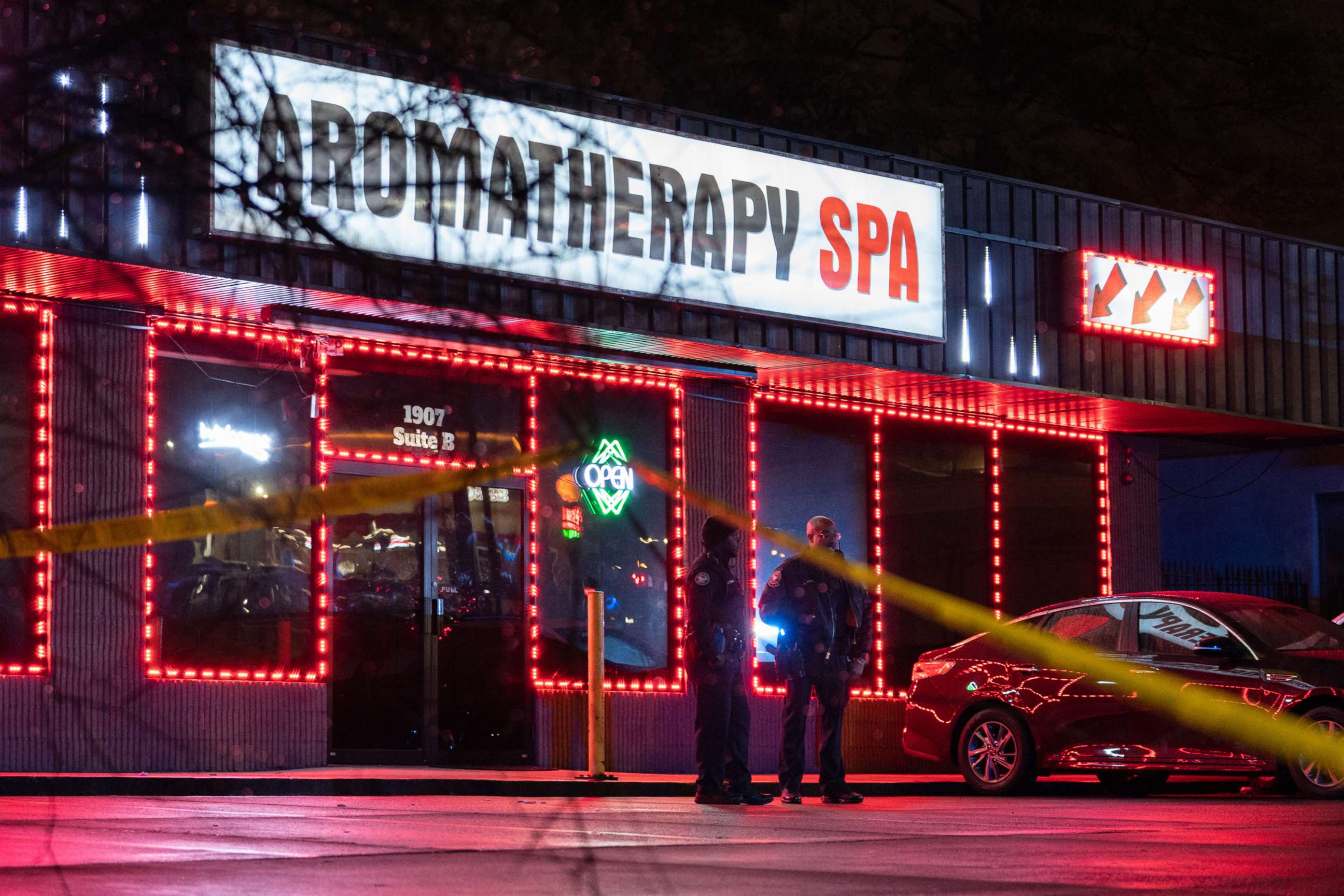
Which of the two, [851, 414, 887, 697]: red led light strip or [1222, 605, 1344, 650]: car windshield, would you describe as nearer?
[1222, 605, 1344, 650]: car windshield

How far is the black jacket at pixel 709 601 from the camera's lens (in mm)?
12430

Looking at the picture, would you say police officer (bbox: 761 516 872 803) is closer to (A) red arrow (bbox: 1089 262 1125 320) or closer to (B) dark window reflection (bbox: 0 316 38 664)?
(B) dark window reflection (bbox: 0 316 38 664)

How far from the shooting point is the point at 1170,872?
7.00 m

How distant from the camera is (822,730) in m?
13.1

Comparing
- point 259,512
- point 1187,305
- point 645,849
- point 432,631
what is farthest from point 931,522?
point 645,849

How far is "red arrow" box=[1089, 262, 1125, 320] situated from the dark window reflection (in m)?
10.6

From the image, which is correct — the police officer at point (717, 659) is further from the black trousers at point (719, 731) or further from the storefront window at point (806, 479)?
the storefront window at point (806, 479)

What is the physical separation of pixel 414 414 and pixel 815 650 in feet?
15.8

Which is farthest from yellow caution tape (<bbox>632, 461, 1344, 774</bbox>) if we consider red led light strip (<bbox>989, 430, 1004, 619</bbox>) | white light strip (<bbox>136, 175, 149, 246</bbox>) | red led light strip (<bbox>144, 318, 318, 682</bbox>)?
white light strip (<bbox>136, 175, 149, 246</bbox>)

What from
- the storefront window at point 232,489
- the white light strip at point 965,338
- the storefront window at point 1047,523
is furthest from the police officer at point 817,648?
the storefront window at point 1047,523

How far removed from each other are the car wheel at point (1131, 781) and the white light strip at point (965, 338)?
15.1ft

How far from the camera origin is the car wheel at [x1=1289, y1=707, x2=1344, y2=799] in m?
13.5

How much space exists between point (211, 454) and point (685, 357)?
456 cm

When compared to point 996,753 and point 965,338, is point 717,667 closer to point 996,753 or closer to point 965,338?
point 996,753
